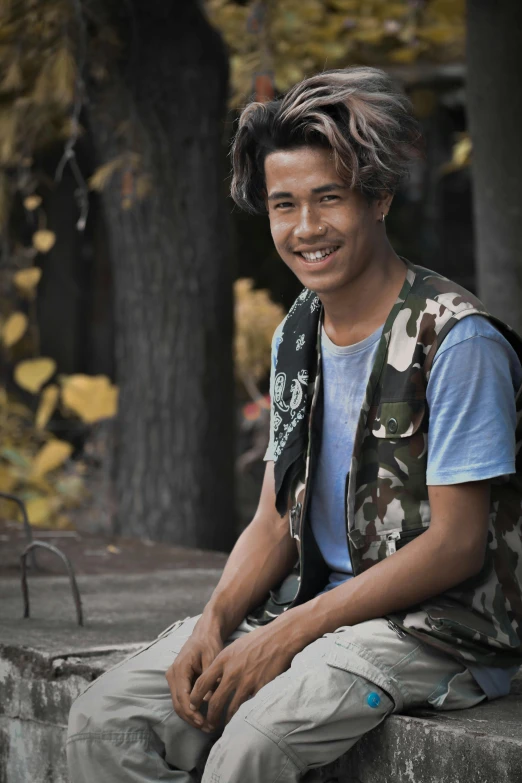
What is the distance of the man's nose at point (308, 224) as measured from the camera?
2490mm

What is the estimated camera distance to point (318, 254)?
8.25 feet

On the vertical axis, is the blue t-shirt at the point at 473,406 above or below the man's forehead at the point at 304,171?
below

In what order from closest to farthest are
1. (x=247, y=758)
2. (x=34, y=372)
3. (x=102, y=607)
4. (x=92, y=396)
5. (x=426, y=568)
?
1. (x=247, y=758)
2. (x=426, y=568)
3. (x=102, y=607)
4. (x=92, y=396)
5. (x=34, y=372)

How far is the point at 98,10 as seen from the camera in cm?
554

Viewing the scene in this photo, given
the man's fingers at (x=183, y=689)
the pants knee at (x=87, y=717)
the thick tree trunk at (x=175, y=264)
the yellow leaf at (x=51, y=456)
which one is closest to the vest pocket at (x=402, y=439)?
the man's fingers at (x=183, y=689)

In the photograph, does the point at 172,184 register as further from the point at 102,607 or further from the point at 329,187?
the point at 329,187

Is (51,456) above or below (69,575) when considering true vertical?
below

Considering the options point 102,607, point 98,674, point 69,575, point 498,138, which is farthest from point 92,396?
point 98,674

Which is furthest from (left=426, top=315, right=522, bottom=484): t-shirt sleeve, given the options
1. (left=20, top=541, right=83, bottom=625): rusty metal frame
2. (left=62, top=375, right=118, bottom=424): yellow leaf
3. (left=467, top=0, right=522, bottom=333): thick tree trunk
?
(left=62, top=375, right=118, bottom=424): yellow leaf

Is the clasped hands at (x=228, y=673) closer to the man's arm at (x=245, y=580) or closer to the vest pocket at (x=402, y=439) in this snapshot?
the man's arm at (x=245, y=580)

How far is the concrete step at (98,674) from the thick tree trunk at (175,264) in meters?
1.59

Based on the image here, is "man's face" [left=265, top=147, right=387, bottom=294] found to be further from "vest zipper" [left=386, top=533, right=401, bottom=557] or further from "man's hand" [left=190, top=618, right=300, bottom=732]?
"man's hand" [left=190, top=618, right=300, bottom=732]

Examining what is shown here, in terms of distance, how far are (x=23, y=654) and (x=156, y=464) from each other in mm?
2778

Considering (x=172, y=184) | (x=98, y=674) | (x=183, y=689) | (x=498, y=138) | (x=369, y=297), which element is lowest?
(x=98, y=674)
